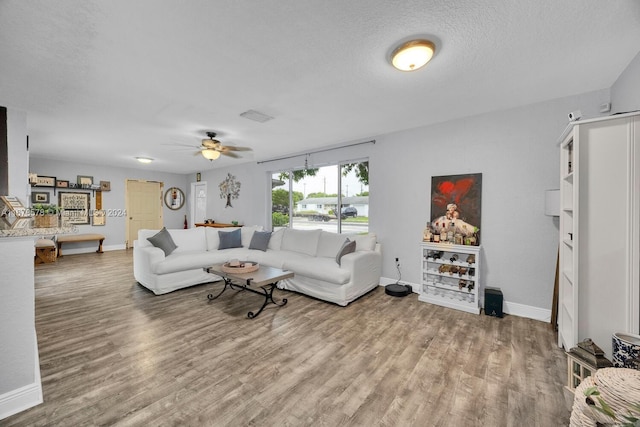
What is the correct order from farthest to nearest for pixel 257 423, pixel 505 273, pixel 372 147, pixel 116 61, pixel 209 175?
pixel 209 175 → pixel 372 147 → pixel 505 273 → pixel 116 61 → pixel 257 423

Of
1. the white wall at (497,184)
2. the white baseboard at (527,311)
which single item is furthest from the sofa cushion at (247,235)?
the white baseboard at (527,311)

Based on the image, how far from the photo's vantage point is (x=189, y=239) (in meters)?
4.88

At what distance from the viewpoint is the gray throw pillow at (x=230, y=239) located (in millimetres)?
5074

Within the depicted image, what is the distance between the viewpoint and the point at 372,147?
14.9ft

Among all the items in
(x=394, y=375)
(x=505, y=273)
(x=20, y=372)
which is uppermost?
(x=505, y=273)

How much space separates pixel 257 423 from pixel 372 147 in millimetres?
4026

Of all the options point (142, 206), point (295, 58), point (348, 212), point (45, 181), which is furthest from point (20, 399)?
point (142, 206)

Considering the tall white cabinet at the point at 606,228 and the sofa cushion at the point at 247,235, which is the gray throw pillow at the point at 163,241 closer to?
the sofa cushion at the point at 247,235

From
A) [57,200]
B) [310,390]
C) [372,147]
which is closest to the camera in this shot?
[310,390]

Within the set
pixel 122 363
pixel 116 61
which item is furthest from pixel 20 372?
pixel 116 61

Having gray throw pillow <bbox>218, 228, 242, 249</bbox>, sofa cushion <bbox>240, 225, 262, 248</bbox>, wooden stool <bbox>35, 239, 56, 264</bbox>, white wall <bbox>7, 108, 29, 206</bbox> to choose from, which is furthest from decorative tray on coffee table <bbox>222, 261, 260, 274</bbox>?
wooden stool <bbox>35, 239, 56, 264</bbox>

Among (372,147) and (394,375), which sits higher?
(372,147)

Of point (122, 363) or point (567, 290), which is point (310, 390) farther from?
point (567, 290)

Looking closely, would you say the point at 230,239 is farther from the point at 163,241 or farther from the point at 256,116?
the point at 256,116
